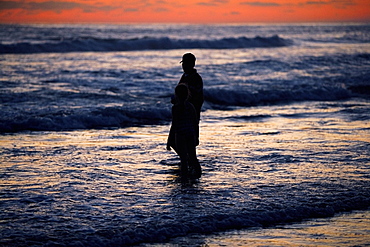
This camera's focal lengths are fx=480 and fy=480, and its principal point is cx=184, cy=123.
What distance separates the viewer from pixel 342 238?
4.50 metres

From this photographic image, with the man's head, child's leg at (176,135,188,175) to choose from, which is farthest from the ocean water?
the man's head

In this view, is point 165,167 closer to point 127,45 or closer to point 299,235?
point 299,235

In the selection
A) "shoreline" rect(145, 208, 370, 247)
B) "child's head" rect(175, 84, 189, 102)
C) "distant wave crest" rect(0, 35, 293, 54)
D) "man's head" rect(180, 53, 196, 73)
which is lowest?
"shoreline" rect(145, 208, 370, 247)

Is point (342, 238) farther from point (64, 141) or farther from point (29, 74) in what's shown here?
point (29, 74)

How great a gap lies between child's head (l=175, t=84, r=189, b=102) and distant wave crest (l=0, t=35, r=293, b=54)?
32183 millimetres

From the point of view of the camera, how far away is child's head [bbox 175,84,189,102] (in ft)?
20.0

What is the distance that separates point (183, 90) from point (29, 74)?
15.7m

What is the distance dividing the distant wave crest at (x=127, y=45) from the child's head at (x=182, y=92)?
106ft

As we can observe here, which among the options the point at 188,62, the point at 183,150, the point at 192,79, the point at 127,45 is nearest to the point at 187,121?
the point at 183,150

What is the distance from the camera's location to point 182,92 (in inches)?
241

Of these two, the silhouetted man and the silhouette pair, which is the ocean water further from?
the silhouetted man

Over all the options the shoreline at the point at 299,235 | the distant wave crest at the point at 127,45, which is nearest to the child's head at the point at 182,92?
the shoreline at the point at 299,235

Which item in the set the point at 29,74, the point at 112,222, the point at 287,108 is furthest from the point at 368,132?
the point at 29,74

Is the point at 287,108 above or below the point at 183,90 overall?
below
